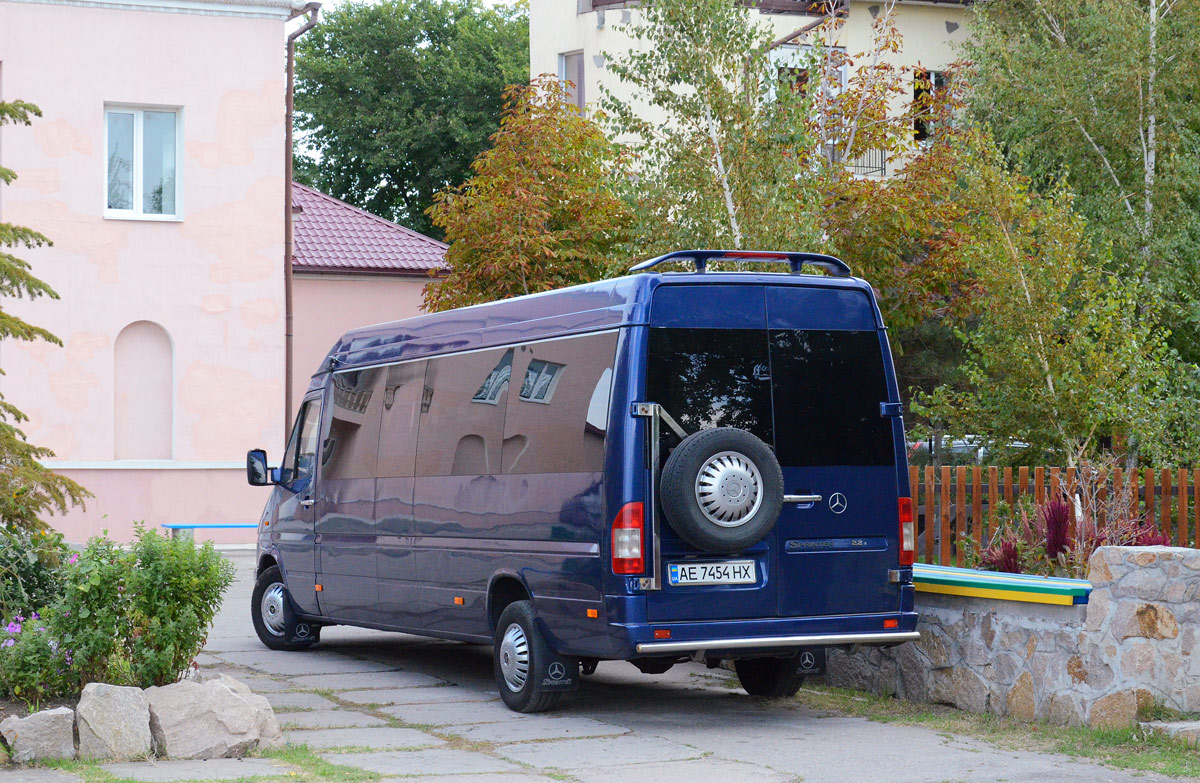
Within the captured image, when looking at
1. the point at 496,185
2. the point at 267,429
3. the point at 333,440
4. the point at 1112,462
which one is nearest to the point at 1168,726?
the point at 1112,462

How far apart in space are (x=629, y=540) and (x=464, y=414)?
2.17 meters

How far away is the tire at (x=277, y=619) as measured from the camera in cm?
1313

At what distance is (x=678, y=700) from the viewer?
10414 mm

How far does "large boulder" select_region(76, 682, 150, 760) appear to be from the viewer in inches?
307

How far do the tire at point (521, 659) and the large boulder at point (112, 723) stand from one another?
2.38 meters

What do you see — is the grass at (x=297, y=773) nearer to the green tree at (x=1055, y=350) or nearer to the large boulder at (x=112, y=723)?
the large boulder at (x=112, y=723)

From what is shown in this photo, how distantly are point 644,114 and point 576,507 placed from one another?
2027cm

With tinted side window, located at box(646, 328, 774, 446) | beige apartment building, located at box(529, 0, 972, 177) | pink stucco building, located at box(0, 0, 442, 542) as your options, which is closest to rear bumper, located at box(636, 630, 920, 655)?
tinted side window, located at box(646, 328, 774, 446)

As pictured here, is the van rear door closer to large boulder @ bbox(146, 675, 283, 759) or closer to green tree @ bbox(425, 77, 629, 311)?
large boulder @ bbox(146, 675, 283, 759)

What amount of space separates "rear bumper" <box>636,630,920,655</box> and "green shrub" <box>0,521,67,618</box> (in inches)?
136

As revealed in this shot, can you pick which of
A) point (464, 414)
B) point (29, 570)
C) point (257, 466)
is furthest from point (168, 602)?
point (257, 466)

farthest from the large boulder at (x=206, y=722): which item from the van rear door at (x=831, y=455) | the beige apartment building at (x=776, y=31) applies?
the beige apartment building at (x=776, y=31)

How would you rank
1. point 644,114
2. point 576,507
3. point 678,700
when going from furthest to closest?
point 644,114, point 678,700, point 576,507

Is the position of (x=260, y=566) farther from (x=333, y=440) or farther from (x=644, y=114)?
(x=644, y=114)
